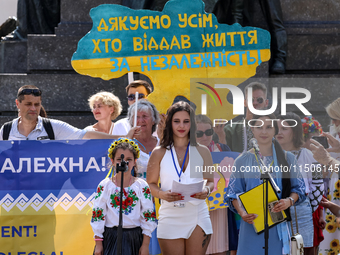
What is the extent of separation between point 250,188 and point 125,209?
3.76ft

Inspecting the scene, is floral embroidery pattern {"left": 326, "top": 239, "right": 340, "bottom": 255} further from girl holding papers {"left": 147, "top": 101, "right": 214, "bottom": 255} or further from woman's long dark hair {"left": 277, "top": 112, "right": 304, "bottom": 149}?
girl holding papers {"left": 147, "top": 101, "right": 214, "bottom": 255}

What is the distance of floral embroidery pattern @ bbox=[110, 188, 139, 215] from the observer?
449cm

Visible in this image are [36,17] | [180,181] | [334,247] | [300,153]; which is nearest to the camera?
[180,181]

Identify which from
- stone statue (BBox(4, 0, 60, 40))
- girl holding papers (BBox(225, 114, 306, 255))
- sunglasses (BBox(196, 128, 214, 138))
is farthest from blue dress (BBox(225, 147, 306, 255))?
stone statue (BBox(4, 0, 60, 40))

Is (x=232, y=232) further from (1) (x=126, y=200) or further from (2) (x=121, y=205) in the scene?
(2) (x=121, y=205)

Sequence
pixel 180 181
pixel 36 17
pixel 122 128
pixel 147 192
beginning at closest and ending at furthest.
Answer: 1. pixel 147 192
2. pixel 180 181
3. pixel 122 128
4. pixel 36 17

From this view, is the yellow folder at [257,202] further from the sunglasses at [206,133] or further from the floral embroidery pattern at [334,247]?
the floral embroidery pattern at [334,247]

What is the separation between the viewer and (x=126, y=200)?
4508 millimetres

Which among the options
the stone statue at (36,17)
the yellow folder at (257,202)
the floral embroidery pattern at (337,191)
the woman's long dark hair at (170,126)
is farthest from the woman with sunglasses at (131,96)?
the stone statue at (36,17)

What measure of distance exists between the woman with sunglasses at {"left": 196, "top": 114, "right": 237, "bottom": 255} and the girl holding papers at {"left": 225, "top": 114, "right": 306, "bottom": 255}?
74cm

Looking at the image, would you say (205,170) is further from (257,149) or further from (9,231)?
(9,231)

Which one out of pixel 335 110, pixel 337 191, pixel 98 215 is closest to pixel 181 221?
pixel 98 215

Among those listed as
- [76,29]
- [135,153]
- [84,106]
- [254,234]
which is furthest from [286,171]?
[76,29]

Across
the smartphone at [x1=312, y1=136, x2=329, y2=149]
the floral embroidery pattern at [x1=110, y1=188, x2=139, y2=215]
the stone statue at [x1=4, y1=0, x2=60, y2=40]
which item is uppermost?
the stone statue at [x1=4, y1=0, x2=60, y2=40]
